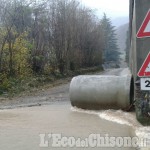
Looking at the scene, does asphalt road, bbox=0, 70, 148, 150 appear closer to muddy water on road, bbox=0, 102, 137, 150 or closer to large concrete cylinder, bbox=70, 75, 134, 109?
muddy water on road, bbox=0, 102, 137, 150

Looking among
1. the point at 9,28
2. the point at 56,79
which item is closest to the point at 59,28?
the point at 56,79

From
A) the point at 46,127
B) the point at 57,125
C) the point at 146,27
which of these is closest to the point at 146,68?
the point at 146,27

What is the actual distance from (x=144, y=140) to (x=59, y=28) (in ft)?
81.5

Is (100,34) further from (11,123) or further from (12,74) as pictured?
(11,123)

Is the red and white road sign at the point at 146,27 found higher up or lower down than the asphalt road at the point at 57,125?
higher up

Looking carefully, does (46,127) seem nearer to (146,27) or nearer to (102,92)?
(102,92)

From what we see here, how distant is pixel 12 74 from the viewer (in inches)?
904

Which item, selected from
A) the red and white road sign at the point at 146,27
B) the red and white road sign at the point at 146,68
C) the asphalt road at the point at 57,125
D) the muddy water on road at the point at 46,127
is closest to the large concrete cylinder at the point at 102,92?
the asphalt road at the point at 57,125

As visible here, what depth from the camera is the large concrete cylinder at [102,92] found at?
10.9m

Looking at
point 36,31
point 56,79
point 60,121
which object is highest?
point 36,31

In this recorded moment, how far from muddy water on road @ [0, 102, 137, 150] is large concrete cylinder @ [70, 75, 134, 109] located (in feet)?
1.59

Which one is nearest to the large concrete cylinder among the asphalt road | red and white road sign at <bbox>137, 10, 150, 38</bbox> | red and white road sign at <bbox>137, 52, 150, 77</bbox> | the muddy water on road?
the asphalt road

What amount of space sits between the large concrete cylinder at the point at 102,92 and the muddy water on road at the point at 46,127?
484 millimetres

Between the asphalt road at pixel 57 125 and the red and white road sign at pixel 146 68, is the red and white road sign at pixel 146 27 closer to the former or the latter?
the red and white road sign at pixel 146 68
